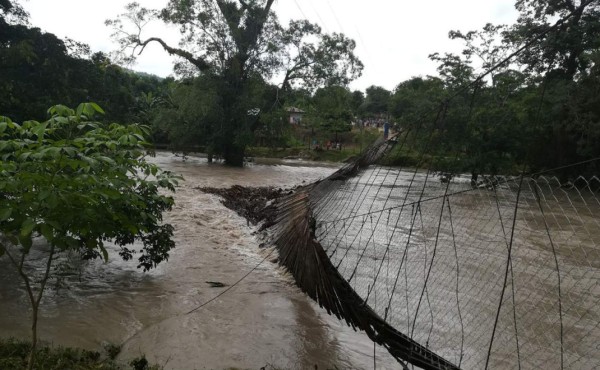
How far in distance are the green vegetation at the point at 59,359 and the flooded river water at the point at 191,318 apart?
7.1 inches

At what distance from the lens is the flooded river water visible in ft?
8.38

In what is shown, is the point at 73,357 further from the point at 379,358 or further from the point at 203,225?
the point at 203,225

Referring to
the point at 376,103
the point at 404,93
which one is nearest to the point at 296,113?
the point at 376,103

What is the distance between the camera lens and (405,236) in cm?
611

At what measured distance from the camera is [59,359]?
211 centimetres

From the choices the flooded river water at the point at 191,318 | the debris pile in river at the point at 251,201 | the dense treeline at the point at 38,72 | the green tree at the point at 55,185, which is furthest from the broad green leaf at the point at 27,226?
the debris pile in river at the point at 251,201

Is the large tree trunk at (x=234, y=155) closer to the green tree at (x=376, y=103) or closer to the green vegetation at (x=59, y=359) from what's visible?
the green vegetation at (x=59, y=359)

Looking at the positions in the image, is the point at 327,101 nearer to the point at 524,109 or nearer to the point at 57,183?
the point at 524,109

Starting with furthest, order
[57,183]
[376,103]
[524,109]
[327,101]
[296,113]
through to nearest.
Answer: [376,103], [296,113], [327,101], [524,109], [57,183]

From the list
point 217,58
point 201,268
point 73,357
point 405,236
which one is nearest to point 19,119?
point 201,268

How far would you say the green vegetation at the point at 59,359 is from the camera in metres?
2.01

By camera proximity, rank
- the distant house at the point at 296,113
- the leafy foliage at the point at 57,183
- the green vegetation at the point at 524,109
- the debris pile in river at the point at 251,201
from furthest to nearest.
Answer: the distant house at the point at 296,113
the green vegetation at the point at 524,109
the debris pile in river at the point at 251,201
the leafy foliage at the point at 57,183

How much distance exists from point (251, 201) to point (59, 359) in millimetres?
5957

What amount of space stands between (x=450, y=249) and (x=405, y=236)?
72 cm
